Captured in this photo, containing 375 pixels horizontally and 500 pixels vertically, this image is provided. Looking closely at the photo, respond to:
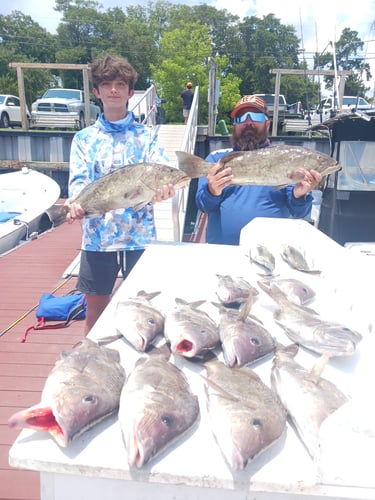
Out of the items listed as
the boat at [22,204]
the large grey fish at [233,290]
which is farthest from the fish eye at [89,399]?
the boat at [22,204]

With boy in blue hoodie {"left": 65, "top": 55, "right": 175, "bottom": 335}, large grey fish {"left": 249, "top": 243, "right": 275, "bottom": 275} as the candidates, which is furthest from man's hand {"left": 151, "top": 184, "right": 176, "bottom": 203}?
large grey fish {"left": 249, "top": 243, "right": 275, "bottom": 275}

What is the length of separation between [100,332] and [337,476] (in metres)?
1.06

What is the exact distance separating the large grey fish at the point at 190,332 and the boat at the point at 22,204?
727cm

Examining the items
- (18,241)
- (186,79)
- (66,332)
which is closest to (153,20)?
(186,79)

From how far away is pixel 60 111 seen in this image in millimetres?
20266

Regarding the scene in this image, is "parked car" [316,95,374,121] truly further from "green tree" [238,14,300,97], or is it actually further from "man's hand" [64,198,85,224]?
"green tree" [238,14,300,97]

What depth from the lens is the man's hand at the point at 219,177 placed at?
3.07 m

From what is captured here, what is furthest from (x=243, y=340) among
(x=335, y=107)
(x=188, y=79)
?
(x=188, y=79)

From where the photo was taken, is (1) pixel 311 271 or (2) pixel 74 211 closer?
(1) pixel 311 271

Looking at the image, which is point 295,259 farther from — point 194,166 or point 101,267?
point 101,267

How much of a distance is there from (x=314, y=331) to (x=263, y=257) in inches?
40.9

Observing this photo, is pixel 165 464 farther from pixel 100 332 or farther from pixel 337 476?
pixel 100 332

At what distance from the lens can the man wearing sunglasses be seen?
129 inches

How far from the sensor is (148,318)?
5.91 ft
